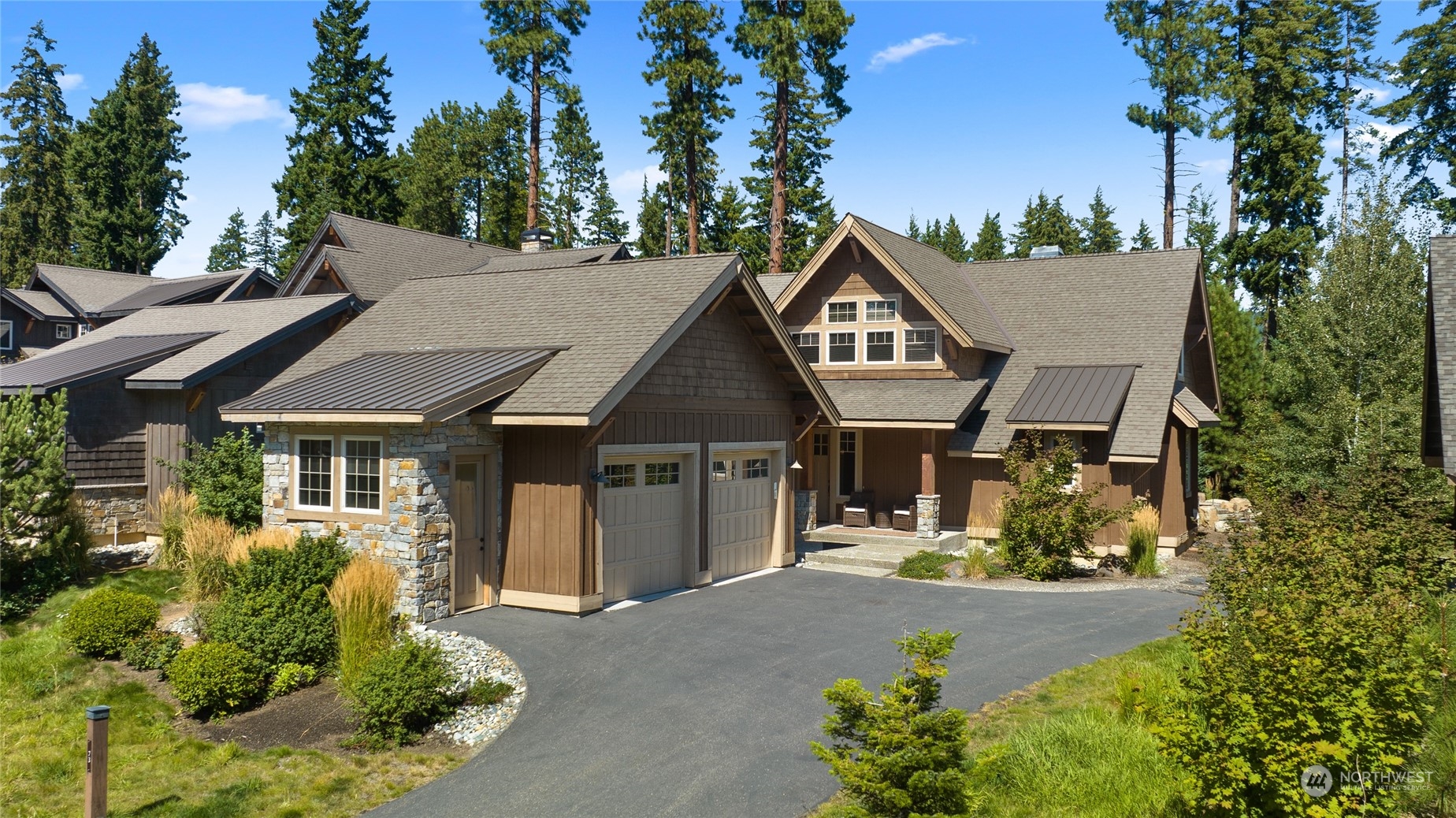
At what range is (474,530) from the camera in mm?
14344

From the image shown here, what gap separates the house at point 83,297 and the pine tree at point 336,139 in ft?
22.1

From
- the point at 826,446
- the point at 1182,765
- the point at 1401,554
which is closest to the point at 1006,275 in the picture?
the point at 826,446

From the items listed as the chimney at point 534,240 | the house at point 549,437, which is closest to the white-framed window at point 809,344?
the house at point 549,437

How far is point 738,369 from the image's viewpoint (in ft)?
58.1

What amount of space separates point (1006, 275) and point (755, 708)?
21.3 metres

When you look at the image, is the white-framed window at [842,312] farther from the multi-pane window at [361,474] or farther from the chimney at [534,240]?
the multi-pane window at [361,474]

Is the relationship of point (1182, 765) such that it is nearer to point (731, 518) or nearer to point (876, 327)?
point (731, 518)

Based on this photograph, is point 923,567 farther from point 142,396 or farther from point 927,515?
point 142,396

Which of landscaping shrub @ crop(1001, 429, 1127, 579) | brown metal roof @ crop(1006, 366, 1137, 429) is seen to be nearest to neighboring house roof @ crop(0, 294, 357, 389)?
landscaping shrub @ crop(1001, 429, 1127, 579)

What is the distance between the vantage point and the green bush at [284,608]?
1172cm

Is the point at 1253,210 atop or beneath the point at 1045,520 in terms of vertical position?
atop

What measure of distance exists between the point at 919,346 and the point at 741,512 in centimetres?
885

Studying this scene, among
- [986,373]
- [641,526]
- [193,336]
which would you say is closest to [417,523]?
[641,526]

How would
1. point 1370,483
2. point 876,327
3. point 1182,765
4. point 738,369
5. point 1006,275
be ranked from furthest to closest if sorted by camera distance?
1. point 1006,275
2. point 876,327
3. point 738,369
4. point 1370,483
5. point 1182,765
